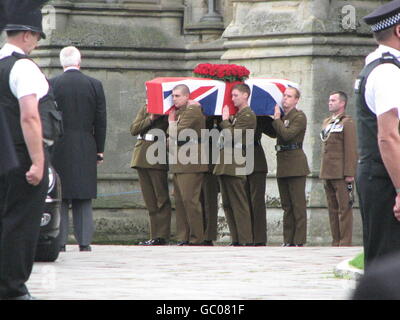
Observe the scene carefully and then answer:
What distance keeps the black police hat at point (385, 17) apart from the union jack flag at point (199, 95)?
866 cm

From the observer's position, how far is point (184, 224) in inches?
601

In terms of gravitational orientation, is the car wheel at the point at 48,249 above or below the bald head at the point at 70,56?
below

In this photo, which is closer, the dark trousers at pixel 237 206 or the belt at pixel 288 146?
the dark trousers at pixel 237 206

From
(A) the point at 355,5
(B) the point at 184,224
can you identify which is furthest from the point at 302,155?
(A) the point at 355,5

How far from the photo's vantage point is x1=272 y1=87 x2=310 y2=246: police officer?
1516cm

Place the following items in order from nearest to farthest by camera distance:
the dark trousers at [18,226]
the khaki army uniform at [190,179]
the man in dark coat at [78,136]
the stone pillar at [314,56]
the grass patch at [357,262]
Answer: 1. the dark trousers at [18,226]
2. the grass patch at [357,262]
3. the man in dark coat at [78,136]
4. the khaki army uniform at [190,179]
5. the stone pillar at [314,56]

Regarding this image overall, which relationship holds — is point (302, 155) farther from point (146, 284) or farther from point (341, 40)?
point (146, 284)

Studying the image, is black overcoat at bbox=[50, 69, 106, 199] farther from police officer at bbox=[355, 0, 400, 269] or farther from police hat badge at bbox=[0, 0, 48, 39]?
police officer at bbox=[355, 0, 400, 269]

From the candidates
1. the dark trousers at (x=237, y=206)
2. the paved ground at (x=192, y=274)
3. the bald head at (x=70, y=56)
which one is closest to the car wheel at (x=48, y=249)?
the paved ground at (x=192, y=274)

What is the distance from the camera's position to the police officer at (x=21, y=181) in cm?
693

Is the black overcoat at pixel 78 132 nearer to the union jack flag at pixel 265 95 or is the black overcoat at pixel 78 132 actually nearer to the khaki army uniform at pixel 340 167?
the union jack flag at pixel 265 95

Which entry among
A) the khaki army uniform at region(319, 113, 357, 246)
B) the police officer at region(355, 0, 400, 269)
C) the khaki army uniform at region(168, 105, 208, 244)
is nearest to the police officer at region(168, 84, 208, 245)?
the khaki army uniform at region(168, 105, 208, 244)

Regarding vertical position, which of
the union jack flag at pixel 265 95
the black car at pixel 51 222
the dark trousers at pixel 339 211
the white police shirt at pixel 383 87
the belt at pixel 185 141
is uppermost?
the white police shirt at pixel 383 87

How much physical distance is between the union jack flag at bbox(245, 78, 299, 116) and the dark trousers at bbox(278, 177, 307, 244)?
0.94 m
